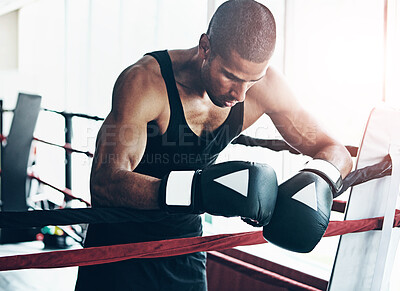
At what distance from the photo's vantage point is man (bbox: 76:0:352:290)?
945mm

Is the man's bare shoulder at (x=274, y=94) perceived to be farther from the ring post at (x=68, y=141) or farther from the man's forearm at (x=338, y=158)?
the ring post at (x=68, y=141)

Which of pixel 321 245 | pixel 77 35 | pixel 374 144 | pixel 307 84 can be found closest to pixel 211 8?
pixel 307 84

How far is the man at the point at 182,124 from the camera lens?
37.2 inches

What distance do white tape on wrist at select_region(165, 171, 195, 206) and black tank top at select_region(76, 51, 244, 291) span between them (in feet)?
1.01

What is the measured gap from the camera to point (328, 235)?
33.6 inches

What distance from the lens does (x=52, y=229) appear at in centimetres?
277

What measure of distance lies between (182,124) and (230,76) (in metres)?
0.16

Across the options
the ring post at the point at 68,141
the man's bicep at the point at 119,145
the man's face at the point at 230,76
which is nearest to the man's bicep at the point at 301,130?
the man's face at the point at 230,76

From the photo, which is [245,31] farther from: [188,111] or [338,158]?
[338,158]

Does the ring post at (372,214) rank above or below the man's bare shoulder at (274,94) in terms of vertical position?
below

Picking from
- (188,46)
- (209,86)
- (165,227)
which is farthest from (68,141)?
(209,86)

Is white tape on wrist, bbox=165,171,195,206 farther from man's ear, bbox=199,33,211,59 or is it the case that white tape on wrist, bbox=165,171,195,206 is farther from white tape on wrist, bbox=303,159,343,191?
man's ear, bbox=199,33,211,59

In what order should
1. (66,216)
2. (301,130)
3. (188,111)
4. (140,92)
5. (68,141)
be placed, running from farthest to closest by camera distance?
(68,141)
(301,130)
(188,111)
(140,92)
(66,216)

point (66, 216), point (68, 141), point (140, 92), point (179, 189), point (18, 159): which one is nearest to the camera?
point (66, 216)
